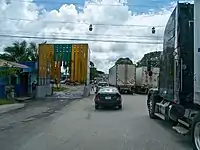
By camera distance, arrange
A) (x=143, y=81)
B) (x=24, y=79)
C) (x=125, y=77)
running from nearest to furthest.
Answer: (x=24, y=79), (x=125, y=77), (x=143, y=81)

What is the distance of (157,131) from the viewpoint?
43.4ft

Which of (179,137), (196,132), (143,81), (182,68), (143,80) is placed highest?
(182,68)

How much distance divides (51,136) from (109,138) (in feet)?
6.04

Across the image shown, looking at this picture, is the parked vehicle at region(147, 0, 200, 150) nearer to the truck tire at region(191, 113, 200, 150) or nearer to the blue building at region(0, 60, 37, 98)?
the truck tire at region(191, 113, 200, 150)

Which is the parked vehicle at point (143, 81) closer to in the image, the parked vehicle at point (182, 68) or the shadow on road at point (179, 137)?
the shadow on road at point (179, 137)

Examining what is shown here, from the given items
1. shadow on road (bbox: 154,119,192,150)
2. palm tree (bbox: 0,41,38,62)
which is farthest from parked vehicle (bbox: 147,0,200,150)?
palm tree (bbox: 0,41,38,62)

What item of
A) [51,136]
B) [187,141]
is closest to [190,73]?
[187,141]

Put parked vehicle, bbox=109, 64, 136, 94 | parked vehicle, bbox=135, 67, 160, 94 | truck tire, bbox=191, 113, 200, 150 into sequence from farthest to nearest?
parked vehicle, bbox=135, 67, 160, 94, parked vehicle, bbox=109, 64, 136, 94, truck tire, bbox=191, 113, 200, 150

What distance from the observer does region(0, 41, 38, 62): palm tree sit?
59031 millimetres

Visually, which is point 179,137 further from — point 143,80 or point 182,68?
point 143,80

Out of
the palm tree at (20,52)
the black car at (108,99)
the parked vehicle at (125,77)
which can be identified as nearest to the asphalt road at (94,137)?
the black car at (108,99)

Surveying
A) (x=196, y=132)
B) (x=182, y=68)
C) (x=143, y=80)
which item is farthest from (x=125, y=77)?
(x=196, y=132)

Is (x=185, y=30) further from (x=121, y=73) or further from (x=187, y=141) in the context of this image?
(x=121, y=73)

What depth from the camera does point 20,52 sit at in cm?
5959
